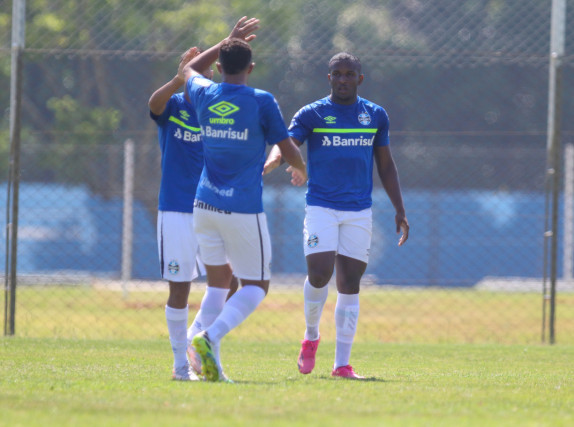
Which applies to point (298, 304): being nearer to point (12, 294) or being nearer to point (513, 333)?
point (513, 333)

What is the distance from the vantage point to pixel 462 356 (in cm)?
916

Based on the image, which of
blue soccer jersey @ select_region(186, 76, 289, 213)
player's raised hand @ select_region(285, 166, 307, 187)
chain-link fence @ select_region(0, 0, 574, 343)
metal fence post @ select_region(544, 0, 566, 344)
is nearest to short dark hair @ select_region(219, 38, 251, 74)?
blue soccer jersey @ select_region(186, 76, 289, 213)

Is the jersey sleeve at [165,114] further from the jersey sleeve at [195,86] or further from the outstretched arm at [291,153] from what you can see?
the outstretched arm at [291,153]

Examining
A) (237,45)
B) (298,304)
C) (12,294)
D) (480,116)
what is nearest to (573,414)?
(237,45)

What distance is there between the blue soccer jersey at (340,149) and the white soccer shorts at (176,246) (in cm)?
112

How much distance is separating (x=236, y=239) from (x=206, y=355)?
2.45ft

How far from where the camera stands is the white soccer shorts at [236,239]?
5875 mm

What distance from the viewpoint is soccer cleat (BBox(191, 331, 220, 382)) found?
5.71 metres

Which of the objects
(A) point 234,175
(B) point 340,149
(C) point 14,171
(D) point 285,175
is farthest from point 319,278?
(D) point 285,175

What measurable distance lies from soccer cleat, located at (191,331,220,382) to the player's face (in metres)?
2.29

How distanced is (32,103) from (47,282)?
1185 cm

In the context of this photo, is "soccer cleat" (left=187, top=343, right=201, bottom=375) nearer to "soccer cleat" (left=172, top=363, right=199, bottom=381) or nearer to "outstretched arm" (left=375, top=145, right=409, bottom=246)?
"soccer cleat" (left=172, top=363, right=199, bottom=381)

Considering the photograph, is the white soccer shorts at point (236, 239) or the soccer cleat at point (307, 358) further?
the soccer cleat at point (307, 358)

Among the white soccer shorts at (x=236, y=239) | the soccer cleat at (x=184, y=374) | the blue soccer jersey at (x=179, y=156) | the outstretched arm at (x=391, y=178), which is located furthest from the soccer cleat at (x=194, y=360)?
the outstretched arm at (x=391, y=178)
